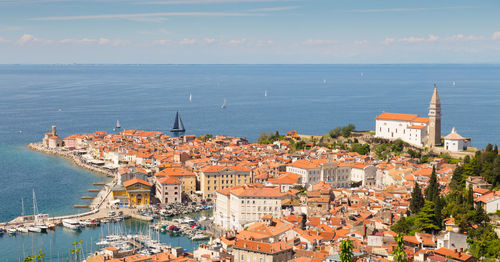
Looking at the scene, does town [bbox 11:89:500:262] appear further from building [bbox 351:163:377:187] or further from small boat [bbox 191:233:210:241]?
small boat [bbox 191:233:210:241]

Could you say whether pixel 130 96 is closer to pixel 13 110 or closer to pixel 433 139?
pixel 13 110

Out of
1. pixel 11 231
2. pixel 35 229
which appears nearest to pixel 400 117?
pixel 35 229

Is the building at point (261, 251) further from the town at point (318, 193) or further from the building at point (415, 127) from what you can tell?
the building at point (415, 127)

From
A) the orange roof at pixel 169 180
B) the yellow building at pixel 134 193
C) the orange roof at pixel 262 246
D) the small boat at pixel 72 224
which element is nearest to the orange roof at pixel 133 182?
the yellow building at pixel 134 193

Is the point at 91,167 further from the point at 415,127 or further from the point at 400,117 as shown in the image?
the point at 415,127

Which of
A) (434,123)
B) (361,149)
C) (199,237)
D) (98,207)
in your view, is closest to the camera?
(199,237)

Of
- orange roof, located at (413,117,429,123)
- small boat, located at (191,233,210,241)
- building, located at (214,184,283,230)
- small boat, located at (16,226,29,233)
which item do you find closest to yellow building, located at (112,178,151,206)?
small boat, located at (16,226,29,233)
